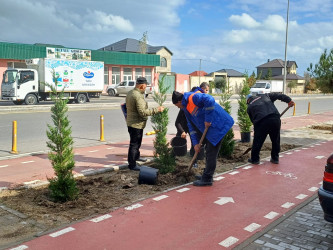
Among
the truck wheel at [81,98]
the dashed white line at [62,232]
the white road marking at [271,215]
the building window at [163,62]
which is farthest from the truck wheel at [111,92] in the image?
the dashed white line at [62,232]

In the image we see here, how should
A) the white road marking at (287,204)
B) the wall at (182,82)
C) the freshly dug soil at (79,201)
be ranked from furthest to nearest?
the wall at (182,82) < the white road marking at (287,204) < the freshly dug soil at (79,201)

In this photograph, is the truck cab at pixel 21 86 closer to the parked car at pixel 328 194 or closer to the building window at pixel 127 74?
the building window at pixel 127 74

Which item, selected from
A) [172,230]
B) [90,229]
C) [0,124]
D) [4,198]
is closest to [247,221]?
[172,230]

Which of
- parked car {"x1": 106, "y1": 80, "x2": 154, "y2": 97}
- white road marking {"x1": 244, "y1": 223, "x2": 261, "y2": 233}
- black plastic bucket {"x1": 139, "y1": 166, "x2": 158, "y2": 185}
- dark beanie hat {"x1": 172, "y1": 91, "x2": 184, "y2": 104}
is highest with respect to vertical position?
parked car {"x1": 106, "y1": 80, "x2": 154, "y2": 97}

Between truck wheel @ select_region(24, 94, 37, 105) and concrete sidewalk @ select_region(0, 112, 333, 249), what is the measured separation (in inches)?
694

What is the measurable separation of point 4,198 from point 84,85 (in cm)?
2390

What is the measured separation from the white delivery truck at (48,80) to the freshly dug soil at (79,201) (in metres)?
15.8

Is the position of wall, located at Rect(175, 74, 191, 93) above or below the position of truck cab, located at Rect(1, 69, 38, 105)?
above

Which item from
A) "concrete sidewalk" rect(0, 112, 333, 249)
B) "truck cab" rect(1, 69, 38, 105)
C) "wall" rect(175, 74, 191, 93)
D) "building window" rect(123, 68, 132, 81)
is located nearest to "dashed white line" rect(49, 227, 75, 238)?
"concrete sidewalk" rect(0, 112, 333, 249)

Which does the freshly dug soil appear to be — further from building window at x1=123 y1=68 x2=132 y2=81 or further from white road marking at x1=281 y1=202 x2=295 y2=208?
building window at x1=123 y1=68 x2=132 y2=81

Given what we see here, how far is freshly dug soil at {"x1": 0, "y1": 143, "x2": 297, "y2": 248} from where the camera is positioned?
4.34 m

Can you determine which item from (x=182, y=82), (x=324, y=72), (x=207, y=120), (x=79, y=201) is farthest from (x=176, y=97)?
(x=182, y=82)

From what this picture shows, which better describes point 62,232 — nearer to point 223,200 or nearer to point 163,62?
point 223,200

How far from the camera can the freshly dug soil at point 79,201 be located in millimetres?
4336
